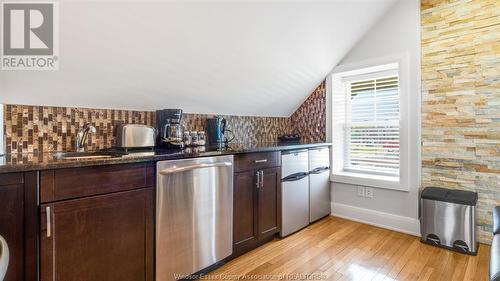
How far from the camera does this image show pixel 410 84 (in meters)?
2.77

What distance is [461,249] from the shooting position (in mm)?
2330

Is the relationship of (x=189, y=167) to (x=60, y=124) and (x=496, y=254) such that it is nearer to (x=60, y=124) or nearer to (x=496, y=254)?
(x=60, y=124)

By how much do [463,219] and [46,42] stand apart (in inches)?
135

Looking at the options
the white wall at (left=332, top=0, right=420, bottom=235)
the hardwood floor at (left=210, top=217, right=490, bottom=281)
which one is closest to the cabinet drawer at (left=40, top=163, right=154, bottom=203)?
the hardwood floor at (left=210, top=217, right=490, bottom=281)

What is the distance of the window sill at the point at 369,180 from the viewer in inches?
114

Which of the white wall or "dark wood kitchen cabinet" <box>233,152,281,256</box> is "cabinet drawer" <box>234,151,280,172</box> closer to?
"dark wood kitchen cabinet" <box>233,152,281,256</box>

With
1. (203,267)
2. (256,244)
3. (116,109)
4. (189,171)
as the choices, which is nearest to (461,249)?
(256,244)

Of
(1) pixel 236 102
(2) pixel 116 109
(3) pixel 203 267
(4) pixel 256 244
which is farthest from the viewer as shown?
(1) pixel 236 102

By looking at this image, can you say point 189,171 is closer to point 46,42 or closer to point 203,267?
point 203,267

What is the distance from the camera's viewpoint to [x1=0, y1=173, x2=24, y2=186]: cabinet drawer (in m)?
1.17

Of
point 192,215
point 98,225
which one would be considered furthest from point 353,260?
point 98,225

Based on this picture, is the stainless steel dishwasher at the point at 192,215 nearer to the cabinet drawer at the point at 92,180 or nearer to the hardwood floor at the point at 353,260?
the cabinet drawer at the point at 92,180

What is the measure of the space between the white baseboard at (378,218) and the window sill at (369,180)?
12.2 inches

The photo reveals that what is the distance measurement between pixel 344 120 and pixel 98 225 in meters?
3.01
